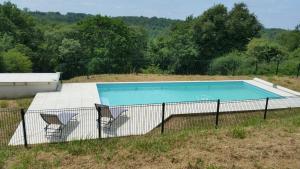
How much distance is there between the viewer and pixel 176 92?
50.8 ft

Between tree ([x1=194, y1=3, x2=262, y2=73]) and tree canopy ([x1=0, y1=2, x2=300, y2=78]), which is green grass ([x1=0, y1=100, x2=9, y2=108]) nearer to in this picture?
tree canopy ([x1=0, y1=2, x2=300, y2=78])

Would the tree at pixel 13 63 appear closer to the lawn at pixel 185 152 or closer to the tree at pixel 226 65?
the tree at pixel 226 65

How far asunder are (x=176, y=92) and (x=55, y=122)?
8.30 meters

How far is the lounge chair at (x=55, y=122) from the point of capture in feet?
27.0

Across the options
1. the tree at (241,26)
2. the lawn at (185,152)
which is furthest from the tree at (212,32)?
the lawn at (185,152)

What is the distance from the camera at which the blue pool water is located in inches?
554

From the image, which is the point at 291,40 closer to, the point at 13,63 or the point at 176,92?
the point at 176,92

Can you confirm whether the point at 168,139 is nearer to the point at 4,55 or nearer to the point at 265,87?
the point at 265,87

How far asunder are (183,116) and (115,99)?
4.53m

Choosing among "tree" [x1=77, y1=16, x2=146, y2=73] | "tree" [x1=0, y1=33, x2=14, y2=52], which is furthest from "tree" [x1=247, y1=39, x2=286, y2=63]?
"tree" [x1=0, y1=33, x2=14, y2=52]

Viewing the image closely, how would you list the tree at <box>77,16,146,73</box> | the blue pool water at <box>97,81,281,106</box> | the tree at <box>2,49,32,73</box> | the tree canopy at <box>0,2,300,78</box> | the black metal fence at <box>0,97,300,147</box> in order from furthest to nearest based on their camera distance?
the tree at <box>77,16,146,73</box>, the tree canopy at <box>0,2,300,78</box>, the tree at <box>2,49,32,73</box>, the blue pool water at <box>97,81,281,106</box>, the black metal fence at <box>0,97,300,147</box>

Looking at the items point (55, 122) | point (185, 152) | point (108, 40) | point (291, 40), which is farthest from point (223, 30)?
point (185, 152)

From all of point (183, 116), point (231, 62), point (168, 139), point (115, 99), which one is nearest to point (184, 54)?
point (231, 62)

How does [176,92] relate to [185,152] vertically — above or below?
below
